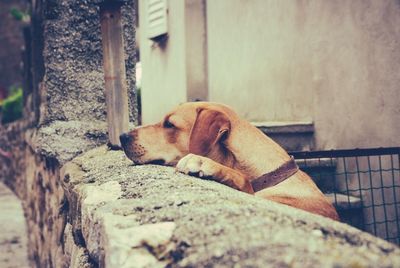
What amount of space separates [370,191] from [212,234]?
2.53 metres

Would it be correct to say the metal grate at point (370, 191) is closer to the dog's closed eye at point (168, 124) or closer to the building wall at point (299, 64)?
the building wall at point (299, 64)

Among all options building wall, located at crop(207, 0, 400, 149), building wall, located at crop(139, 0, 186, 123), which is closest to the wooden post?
building wall, located at crop(207, 0, 400, 149)

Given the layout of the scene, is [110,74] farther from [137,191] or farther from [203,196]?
[203,196]

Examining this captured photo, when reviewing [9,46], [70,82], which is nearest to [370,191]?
[70,82]

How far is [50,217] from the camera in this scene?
307 cm

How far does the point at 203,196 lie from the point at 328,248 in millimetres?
497

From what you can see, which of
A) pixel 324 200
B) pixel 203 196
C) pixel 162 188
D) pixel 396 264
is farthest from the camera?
pixel 324 200

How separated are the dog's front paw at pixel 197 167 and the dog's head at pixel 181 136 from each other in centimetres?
36

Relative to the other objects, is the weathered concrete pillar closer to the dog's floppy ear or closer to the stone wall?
the stone wall

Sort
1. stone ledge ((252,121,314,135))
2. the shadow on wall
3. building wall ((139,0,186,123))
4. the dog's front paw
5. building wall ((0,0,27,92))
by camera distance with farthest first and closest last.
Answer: building wall ((0,0,27,92)), building wall ((139,0,186,123)), the shadow on wall, stone ledge ((252,121,314,135)), the dog's front paw

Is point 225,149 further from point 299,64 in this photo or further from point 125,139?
point 299,64

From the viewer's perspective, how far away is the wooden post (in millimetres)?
2738

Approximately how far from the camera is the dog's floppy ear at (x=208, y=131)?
99.7 inches

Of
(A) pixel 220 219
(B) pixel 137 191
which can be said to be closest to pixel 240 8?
(B) pixel 137 191
